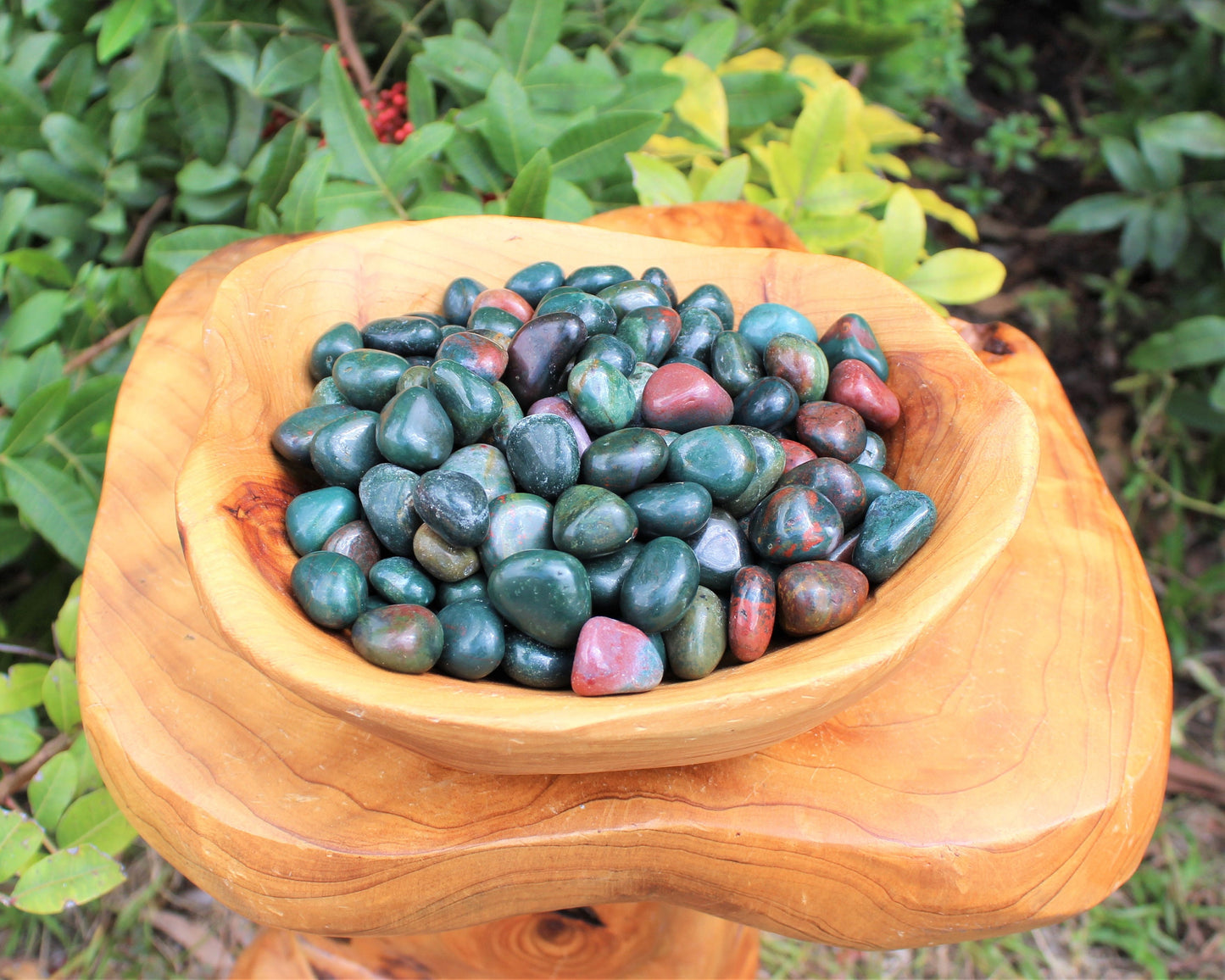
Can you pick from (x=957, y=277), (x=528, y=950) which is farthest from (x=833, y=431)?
(x=528, y=950)

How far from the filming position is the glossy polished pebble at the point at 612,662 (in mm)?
659

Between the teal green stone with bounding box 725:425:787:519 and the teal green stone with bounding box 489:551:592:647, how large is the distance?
196 mm

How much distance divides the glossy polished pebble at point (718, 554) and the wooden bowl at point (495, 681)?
86 millimetres

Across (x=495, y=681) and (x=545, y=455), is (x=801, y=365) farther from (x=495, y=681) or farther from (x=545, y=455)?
(x=495, y=681)

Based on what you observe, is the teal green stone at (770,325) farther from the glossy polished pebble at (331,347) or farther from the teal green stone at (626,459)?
the glossy polished pebble at (331,347)

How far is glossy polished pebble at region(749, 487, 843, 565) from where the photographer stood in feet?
2.49

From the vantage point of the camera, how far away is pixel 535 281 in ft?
3.35

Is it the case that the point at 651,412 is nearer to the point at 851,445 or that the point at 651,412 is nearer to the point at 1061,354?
the point at 851,445

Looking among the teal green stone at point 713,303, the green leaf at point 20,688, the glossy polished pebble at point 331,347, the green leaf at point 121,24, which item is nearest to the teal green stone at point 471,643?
the glossy polished pebble at point 331,347

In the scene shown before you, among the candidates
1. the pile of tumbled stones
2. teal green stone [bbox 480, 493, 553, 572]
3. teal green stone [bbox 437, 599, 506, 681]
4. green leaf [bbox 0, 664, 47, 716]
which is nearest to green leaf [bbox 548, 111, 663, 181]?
the pile of tumbled stones

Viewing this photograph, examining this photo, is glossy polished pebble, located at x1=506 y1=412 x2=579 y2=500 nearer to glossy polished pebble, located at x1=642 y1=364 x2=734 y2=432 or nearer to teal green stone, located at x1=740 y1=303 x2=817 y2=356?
glossy polished pebble, located at x1=642 y1=364 x2=734 y2=432

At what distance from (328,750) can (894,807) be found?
0.48 meters

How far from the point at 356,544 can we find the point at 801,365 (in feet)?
1.53

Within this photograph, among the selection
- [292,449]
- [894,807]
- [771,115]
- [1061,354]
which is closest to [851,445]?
[894,807]
